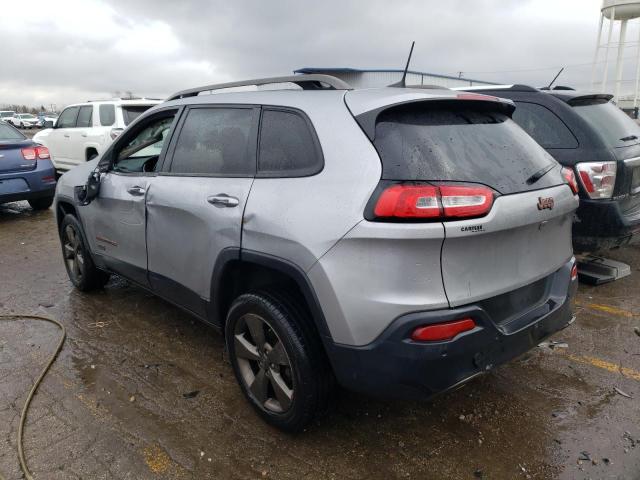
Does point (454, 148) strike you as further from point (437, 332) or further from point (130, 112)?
point (130, 112)

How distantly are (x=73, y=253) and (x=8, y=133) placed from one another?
472cm

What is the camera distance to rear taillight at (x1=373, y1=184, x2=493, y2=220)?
197cm

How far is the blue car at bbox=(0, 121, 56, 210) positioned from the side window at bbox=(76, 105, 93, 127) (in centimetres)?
192

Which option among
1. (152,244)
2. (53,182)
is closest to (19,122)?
(53,182)

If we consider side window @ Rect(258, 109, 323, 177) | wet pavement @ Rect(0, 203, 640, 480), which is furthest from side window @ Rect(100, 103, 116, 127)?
side window @ Rect(258, 109, 323, 177)

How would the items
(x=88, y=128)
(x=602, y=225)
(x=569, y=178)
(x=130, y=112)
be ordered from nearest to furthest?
(x=569, y=178) < (x=602, y=225) < (x=130, y=112) < (x=88, y=128)

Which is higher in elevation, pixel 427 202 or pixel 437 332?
pixel 427 202

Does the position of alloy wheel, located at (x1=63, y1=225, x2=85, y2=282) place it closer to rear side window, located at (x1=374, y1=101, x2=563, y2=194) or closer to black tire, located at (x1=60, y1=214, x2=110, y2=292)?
black tire, located at (x1=60, y1=214, x2=110, y2=292)

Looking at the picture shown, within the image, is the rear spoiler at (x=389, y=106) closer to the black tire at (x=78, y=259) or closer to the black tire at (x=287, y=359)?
the black tire at (x=287, y=359)

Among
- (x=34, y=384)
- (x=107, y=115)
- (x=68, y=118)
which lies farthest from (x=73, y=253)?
(x=68, y=118)

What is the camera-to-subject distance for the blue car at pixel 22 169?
7445mm

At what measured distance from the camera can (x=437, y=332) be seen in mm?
1995

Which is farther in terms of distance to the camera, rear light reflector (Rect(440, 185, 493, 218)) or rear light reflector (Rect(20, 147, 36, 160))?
rear light reflector (Rect(20, 147, 36, 160))

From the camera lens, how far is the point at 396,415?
2.78 meters
